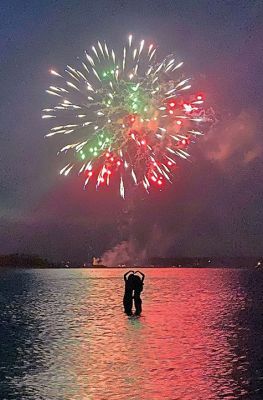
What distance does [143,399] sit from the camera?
41.4 ft

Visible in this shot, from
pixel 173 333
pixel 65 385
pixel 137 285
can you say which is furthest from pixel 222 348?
pixel 137 285

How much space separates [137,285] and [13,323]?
23.2 ft

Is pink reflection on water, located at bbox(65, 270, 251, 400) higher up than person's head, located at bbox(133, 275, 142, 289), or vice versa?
person's head, located at bbox(133, 275, 142, 289)

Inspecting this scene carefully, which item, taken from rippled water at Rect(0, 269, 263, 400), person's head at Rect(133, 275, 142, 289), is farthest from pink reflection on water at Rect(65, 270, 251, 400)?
person's head at Rect(133, 275, 142, 289)

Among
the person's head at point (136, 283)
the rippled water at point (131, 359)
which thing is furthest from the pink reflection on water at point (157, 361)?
the person's head at point (136, 283)

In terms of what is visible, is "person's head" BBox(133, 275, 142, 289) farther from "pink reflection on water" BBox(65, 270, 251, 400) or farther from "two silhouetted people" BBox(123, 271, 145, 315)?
"pink reflection on water" BBox(65, 270, 251, 400)

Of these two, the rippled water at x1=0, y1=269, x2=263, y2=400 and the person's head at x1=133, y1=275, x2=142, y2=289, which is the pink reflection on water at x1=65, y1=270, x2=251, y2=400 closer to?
the rippled water at x1=0, y1=269, x2=263, y2=400

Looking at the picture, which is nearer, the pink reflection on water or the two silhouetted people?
the pink reflection on water

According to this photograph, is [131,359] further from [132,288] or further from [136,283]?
[132,288]

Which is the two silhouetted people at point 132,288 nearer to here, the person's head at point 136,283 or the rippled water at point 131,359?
the person's head at point 136,283

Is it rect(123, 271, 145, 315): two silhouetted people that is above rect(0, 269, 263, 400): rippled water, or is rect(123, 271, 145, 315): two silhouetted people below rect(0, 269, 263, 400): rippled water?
above

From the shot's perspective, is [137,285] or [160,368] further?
[137,285]

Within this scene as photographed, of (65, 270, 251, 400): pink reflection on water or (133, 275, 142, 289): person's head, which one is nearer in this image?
(65, 270, 251, 400): pink reflection on water

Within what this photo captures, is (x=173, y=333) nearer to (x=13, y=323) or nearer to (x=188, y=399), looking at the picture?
(x=13, y=323)
